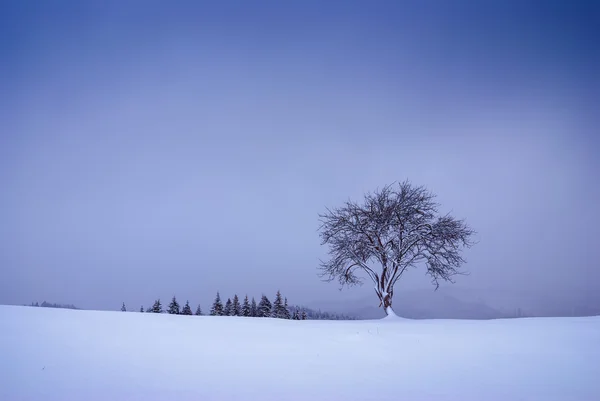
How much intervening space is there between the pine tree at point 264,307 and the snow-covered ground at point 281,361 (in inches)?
1651

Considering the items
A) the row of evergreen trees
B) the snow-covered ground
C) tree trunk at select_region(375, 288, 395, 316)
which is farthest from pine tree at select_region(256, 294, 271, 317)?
the snow-covered ground

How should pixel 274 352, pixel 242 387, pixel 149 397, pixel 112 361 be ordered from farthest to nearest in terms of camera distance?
pixel 274 352
pixel 112 361
pixel 242 387
pixel 149 397

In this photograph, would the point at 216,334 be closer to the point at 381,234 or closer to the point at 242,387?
the point at 242,387

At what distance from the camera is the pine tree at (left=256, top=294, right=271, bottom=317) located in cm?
5191

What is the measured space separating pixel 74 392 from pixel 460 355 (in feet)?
27.5

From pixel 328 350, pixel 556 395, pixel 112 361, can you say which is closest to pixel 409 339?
pixel 328 350

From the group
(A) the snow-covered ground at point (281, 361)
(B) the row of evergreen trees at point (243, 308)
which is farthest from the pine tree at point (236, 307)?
(A) the snow-covered ground at point (281, 361)

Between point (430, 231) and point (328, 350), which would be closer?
point (328, 350)

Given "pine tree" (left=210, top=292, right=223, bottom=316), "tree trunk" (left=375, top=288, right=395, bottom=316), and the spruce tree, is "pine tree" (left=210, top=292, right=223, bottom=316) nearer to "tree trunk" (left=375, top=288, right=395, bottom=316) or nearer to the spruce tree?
the spruce tree

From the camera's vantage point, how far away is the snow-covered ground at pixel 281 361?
655 centimetres

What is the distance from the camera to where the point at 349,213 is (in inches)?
966

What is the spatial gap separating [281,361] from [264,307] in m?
46.5

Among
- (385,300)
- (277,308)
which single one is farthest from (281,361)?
(277,308)

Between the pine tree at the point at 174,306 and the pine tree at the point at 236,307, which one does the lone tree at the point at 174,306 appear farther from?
the pine tree at the point at 236,307
